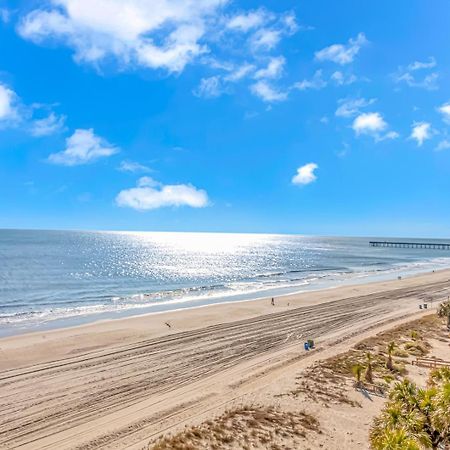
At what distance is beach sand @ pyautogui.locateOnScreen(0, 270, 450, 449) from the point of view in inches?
636

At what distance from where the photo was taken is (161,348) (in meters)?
26.6

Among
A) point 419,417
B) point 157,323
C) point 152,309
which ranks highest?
point 419,417

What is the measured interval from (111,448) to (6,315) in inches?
1268

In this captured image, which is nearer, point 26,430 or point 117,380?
point 26,430

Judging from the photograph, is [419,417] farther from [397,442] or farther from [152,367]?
[152,367]

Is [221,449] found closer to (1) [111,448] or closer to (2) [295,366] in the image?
(1) [111,448]

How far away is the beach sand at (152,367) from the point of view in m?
16.2

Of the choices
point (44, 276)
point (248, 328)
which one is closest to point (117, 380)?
point (248, 328)

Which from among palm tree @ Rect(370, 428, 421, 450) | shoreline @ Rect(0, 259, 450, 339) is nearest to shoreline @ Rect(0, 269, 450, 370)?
shoreline @ Rect(0, 259, 450, 339)

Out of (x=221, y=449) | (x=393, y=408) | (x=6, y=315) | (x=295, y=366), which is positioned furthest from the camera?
(x=6, y=315)

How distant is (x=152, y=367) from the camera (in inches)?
899

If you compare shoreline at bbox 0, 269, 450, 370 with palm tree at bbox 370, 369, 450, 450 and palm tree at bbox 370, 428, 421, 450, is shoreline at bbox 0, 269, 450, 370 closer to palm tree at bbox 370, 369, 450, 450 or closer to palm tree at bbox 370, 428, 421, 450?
palm tree at bbox 370, 369, 450, 450

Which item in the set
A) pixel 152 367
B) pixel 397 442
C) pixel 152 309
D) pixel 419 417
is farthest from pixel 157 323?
pixel 397 442

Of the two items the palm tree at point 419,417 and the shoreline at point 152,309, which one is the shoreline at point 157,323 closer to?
the shoreline at point 152,309
